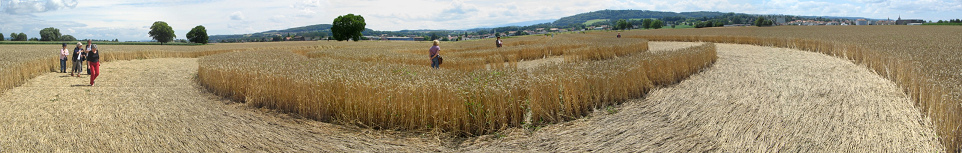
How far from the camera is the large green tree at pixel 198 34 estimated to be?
88688 mm

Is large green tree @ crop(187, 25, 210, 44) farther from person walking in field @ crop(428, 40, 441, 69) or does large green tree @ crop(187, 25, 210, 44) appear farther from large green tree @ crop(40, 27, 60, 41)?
person walking in field @ crop(428, 40, 441, 69)

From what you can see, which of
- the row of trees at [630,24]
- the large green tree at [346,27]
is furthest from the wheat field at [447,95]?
the row of trees at [630,24]

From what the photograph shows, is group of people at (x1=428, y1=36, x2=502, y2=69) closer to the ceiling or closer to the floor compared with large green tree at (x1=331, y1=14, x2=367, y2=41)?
closer to the floor

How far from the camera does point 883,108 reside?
7.23 metres

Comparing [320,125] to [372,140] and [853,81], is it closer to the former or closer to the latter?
[372,140]

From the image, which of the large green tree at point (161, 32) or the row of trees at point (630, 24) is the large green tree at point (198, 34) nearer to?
the large green tree at point (161, 32)

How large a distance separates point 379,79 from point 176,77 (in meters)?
11.3

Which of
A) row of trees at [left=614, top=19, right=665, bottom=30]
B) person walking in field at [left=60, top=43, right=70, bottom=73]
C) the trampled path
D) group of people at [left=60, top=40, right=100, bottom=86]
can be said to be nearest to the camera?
the trampled path

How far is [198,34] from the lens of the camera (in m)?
88.8

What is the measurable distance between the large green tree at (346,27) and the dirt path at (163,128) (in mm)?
75822

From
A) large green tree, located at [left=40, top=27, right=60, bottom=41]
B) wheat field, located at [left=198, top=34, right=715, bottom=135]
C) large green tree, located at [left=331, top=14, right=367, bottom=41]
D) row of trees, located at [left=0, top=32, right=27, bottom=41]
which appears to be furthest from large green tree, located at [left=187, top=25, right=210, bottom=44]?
wheat field, located at [left=198, top=34, right=715, bottom=135]

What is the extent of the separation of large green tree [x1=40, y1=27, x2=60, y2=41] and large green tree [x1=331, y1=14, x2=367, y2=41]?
49302mm

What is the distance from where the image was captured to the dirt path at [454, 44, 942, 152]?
5.62 metres

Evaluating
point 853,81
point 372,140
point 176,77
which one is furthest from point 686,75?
point 176,77
